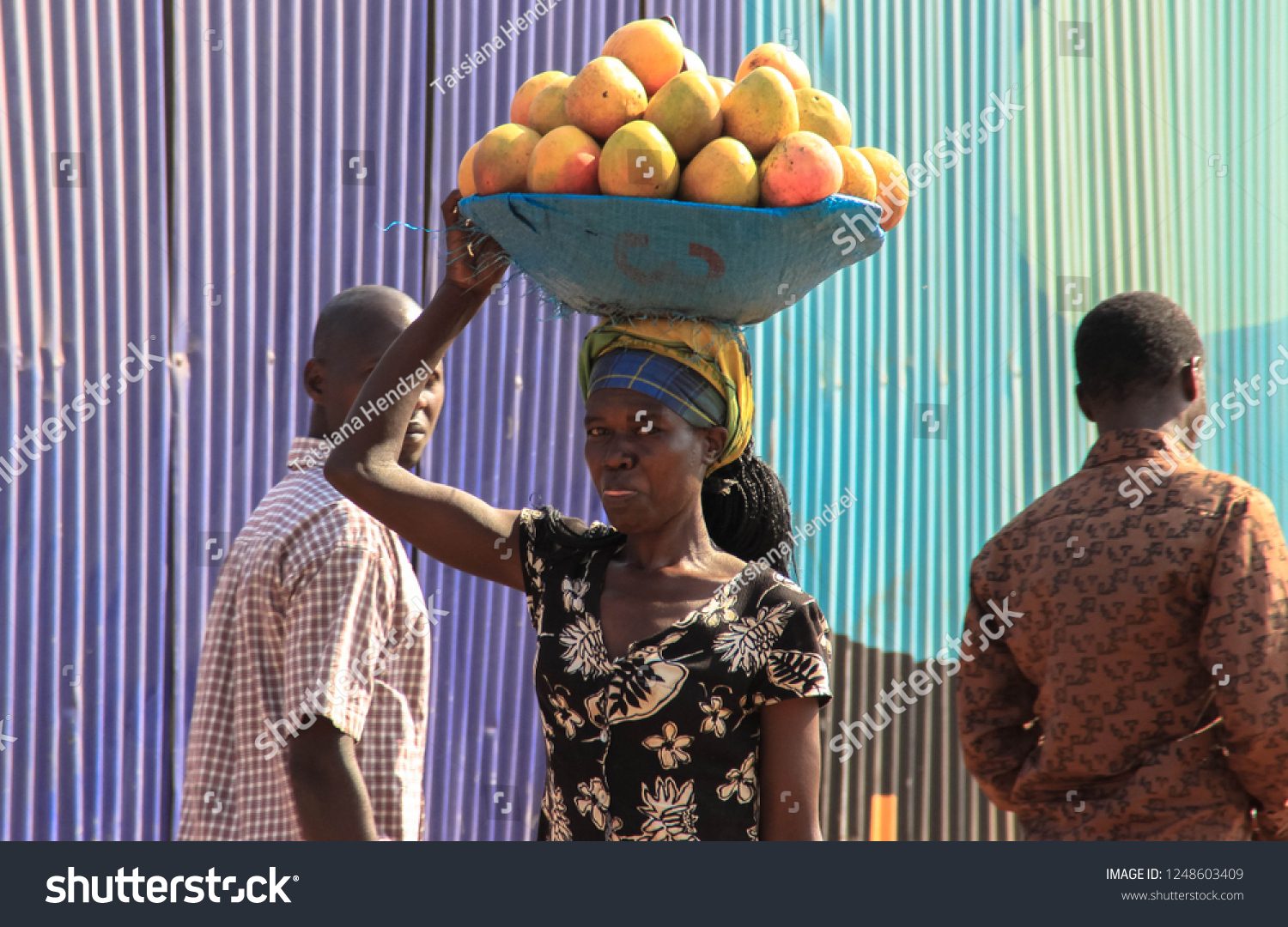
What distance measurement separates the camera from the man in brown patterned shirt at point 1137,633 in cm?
233

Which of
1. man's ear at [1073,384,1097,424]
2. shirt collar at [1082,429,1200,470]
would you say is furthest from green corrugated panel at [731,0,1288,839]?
shirt collar at [1082,429,1200,470]

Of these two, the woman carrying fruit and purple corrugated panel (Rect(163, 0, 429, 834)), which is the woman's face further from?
purple corrugated panel (Rect(163, 0, 429, 834))

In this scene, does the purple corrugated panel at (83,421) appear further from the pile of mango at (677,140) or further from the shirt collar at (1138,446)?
the shirt collar at (1138,446)

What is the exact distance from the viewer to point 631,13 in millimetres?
4676

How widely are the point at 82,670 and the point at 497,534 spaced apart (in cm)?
212

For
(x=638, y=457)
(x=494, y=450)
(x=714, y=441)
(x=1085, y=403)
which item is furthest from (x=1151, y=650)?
(x=494, y=450)

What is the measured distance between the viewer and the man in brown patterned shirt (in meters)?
2.33

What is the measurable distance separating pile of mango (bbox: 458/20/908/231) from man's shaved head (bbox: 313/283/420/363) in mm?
794

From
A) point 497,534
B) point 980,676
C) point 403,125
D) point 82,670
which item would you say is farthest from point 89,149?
point 980,676

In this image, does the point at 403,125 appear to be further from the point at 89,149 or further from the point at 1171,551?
the point at 1171,551

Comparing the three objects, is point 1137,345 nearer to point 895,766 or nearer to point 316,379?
point 316,379

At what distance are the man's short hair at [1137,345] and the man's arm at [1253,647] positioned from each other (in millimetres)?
356

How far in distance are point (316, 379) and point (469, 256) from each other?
646 mm

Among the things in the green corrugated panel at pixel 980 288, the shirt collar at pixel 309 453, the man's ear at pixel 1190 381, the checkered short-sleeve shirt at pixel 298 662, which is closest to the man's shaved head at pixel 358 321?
the shirt collar at pixel 309 453
